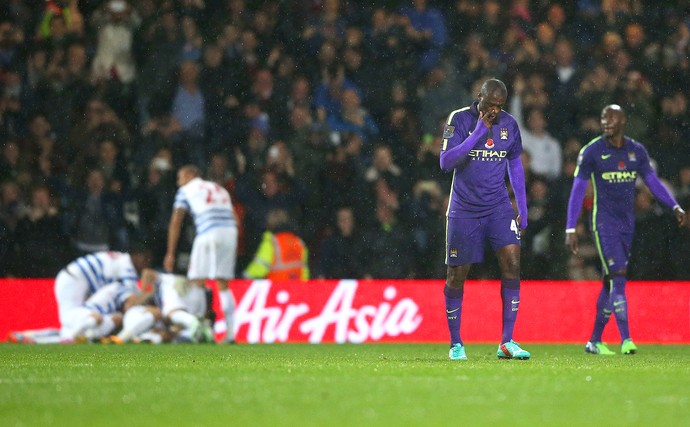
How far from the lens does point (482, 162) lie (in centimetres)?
1045

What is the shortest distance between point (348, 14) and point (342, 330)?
514 cm

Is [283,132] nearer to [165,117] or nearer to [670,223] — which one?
[165,117]

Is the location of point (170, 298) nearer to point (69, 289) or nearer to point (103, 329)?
point (103, 329)

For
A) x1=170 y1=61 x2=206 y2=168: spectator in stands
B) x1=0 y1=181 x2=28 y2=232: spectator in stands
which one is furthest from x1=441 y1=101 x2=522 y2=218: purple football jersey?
x1=0 y1=181 x2=28 y2=232: spectator in stands

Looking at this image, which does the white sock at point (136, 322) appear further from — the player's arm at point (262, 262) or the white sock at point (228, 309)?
the player's arm at point (262, 262)

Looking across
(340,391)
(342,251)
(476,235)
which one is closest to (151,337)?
(342,251)

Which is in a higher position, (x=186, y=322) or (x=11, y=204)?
(x=11, y=204)

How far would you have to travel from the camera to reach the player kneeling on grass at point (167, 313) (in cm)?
1561

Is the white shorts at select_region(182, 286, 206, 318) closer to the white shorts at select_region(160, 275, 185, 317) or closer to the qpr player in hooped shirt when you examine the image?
the white shorts at select_region(160, 275, 185, 317)

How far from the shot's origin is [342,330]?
53.4 feet

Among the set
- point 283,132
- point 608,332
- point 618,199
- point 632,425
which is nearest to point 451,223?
point 618,199

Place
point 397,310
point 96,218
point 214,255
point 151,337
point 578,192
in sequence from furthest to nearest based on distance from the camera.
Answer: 1. point 96,218
2. point 397,310
3. point 151,337
4. point 214,255
5. point 578,192

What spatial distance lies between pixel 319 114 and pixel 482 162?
7.39 meters

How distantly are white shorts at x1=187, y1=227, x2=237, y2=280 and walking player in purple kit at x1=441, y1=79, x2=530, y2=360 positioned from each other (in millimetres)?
5381
